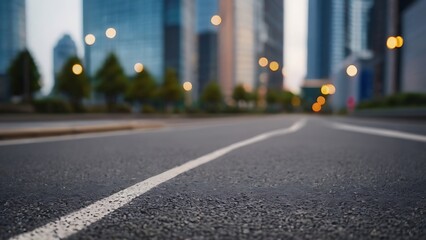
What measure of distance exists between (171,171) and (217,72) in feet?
437

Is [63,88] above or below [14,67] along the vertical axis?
below

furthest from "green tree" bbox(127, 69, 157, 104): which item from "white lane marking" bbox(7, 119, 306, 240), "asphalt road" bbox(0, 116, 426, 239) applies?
"white lane marking" bbox(7, 119, 306, 240)

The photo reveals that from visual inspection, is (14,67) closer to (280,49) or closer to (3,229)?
(3,229)

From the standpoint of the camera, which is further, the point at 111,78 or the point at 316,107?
the point at 316,107

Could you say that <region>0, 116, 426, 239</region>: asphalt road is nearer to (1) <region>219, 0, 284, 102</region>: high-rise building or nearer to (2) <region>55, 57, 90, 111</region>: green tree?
(2) <region>55, 57, 90, 111</region>: green tree

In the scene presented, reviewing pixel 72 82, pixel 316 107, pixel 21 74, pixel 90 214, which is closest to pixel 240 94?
pixel 72 82

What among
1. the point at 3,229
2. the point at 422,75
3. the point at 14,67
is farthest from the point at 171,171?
the point at 422,75

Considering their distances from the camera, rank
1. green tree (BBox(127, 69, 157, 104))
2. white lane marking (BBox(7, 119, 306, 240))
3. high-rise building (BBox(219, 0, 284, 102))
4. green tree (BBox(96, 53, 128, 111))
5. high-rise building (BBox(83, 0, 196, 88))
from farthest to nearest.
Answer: high-rise building (BBox(219, 0, 284, 102))
high-rise building (BBox(83, 0, 196, 88))
green tree (BBox(127, 69, 157, 104))
green tree (BBox(96, 53, 128, 111))
white lane marking (BBox(7, 119, 306, 240))

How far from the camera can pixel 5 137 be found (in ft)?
21.4

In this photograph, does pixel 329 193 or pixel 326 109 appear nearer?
pixel 329 193

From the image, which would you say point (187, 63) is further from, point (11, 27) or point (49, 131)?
point (49, 131)

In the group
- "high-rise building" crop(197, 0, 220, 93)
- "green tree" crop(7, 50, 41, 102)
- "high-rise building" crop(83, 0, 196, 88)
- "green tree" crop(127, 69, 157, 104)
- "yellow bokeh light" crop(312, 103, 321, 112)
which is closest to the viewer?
"green tree" crop(7, 50, 41, 102)

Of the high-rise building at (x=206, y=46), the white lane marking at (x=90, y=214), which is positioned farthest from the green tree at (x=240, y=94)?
the white lane marking at (x=90, y=214)

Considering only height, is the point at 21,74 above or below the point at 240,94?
above
